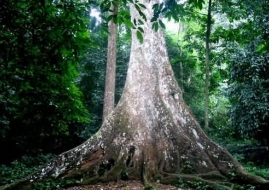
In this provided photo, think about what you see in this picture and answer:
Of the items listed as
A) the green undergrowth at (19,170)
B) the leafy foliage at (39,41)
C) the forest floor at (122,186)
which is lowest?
the green undergrowth at (19,170)

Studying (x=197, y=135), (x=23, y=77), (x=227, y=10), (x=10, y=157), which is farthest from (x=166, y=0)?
(x=10, y=157)

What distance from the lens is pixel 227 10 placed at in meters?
11.0

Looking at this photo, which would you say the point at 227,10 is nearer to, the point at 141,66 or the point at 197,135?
the point at 141,66

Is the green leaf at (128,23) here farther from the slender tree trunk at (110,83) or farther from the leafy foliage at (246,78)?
the leafy foliage at (246,78)

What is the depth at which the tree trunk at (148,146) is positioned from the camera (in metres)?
6.53

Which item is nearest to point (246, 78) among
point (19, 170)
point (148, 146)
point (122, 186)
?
point (148, 146)

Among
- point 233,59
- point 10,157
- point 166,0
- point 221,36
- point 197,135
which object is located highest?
point 221,36

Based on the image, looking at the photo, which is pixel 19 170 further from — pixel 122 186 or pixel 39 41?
pixel 39 41

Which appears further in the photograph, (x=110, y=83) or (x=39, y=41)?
(x=110, y=83)

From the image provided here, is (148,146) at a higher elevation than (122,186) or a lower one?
higher

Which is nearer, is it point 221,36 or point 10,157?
point 221,36

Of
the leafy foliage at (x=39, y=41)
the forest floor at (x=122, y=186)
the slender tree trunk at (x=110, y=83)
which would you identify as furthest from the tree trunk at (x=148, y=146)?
the leafy foliage at (x=39, y=41)

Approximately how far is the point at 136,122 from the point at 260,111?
584 cm

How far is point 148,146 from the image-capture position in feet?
22.7
